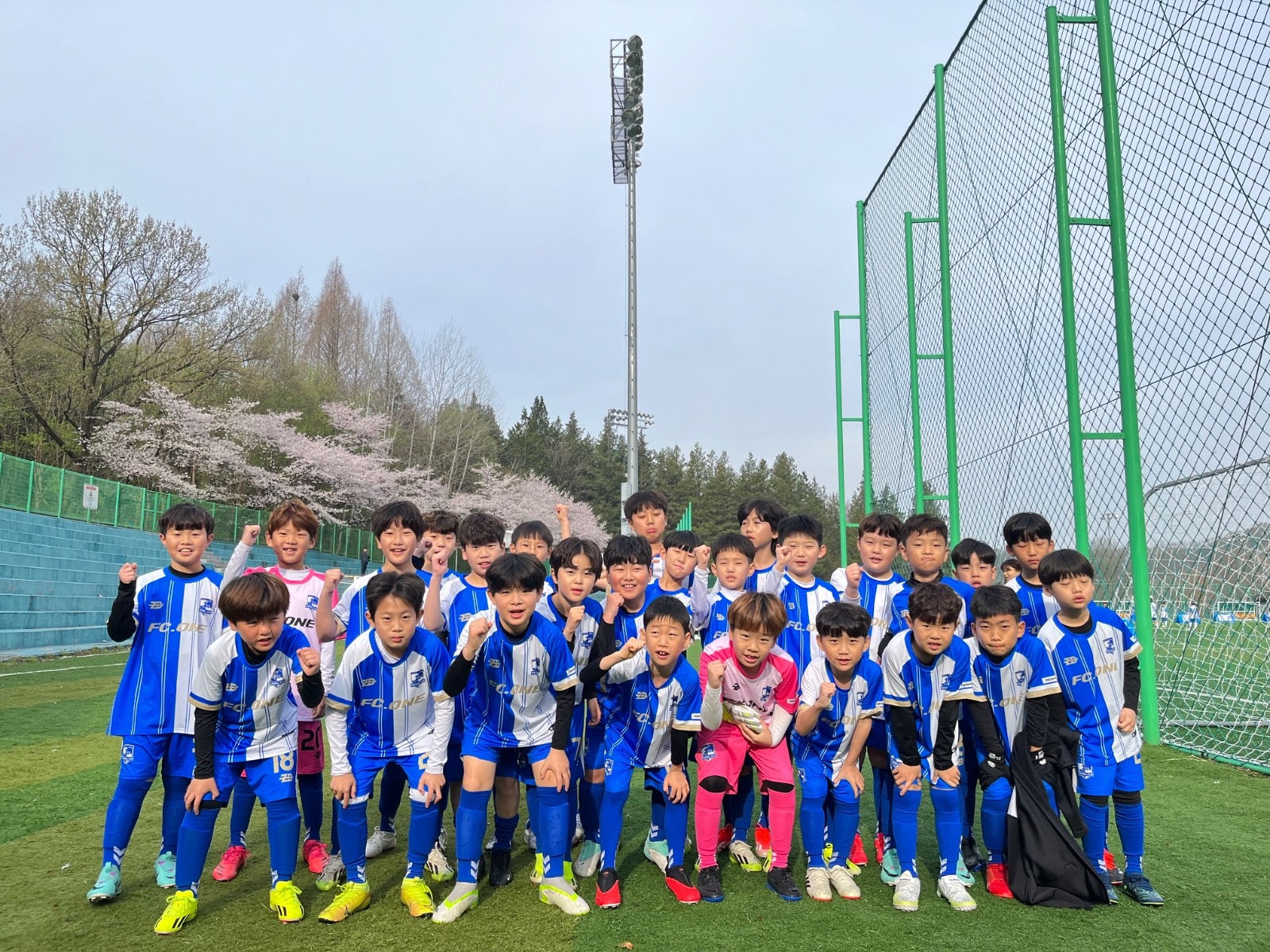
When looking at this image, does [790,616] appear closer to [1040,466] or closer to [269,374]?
[1040,466]

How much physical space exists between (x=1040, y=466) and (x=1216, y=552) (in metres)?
1.30

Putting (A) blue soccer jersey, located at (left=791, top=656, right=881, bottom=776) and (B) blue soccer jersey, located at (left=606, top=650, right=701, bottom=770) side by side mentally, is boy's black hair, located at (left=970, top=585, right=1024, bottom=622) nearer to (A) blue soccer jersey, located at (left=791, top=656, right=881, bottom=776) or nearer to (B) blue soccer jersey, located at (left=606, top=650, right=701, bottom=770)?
(A) blue soccer jersey, located at (left=791, top=656, right=881, bottom=776)

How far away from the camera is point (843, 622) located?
11.6ft

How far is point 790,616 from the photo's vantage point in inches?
165

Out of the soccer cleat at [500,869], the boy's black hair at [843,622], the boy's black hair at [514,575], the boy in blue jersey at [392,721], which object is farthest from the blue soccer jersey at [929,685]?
the boy in blue jersey at [392,721]

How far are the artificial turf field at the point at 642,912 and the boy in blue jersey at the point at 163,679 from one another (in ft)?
0.83

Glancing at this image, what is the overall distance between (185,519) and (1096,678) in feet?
13.7

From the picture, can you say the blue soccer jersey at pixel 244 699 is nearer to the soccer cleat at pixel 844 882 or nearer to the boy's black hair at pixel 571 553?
the boy's black hair at pixel 571 553

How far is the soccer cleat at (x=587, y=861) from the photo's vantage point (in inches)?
145

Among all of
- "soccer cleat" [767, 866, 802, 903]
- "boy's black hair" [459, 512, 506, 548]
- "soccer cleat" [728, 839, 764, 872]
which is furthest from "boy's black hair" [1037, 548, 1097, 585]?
"boy's black hair" [459, 512, 506, 548]

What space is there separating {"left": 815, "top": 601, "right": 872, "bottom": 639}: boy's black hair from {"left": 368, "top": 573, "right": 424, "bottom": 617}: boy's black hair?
5.84ft

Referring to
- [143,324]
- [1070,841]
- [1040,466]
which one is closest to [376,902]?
[1070,841]

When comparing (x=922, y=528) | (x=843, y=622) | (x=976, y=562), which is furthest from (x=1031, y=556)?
(x=843, y=622)

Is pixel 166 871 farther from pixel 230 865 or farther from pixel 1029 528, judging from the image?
pixel 1029 528
